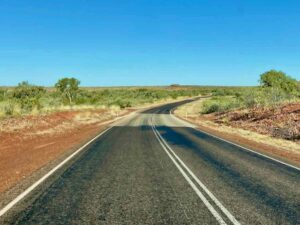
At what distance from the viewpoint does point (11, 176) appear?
35.3 ft

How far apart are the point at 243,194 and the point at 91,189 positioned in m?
3.46

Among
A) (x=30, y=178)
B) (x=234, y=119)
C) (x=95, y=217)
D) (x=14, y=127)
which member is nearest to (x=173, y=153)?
(x=30, y=178)

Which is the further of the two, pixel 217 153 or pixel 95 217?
pixel 217 153

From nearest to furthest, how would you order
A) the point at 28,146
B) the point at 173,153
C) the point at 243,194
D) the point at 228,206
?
the point at 228,206
the point at 243,194
the point at 173,153
the point at 28,146

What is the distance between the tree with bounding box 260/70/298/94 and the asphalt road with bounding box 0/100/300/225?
58.8 m

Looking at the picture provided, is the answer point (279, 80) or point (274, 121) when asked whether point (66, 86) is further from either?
point (274, 121)

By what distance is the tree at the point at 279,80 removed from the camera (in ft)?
227

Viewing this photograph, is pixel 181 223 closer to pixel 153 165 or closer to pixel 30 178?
pixel 30 178

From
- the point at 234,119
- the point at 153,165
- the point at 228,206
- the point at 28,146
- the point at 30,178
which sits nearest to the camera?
the point at 228,206

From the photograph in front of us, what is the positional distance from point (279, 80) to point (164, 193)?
66237 millimetres

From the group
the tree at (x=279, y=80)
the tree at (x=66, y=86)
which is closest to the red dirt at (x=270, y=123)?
the tree at (x=279, y=80)

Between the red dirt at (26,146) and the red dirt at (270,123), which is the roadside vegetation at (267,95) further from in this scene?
the red dirt at (26,146)

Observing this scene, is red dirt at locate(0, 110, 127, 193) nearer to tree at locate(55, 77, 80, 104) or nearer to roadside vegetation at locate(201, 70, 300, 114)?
roadside vegetation at locate(201, 70, 300, 114)

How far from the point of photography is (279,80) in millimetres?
69750
